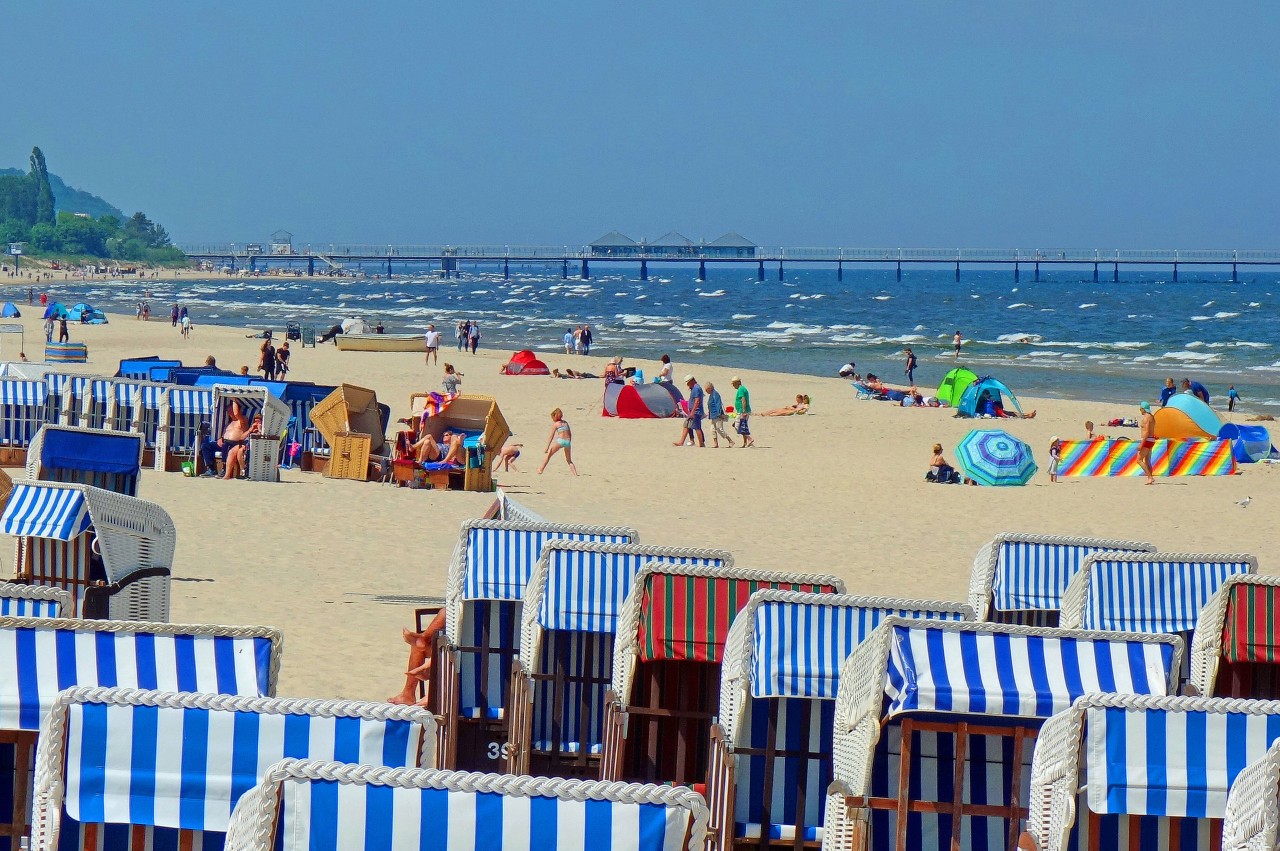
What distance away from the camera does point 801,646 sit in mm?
4414

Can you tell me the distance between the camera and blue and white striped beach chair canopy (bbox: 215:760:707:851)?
250 cm

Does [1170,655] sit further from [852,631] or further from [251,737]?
[251,737]

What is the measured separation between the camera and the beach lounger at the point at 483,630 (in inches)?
222

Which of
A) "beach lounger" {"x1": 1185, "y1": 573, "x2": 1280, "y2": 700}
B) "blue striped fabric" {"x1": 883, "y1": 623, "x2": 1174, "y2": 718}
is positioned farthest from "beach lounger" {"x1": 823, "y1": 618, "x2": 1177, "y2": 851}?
"beach lounger" {"x1": 1185, "y1": 573, "x2": 1280, "y2": 700}

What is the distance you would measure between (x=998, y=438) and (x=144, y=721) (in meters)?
14.1

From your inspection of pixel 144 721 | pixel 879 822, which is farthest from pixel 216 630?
pixel 879 822

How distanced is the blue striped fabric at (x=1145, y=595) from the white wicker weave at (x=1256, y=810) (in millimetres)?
2845

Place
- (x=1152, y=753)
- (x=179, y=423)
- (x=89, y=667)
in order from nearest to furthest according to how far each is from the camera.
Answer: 1. (x=1152, y=753)
2. (x=89, y=667)
3. (x=179, y=423)

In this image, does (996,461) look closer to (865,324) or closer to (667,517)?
(667,517)

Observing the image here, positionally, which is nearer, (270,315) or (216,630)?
(216,630)

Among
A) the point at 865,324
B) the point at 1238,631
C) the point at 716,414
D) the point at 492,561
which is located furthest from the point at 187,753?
the point at 865,324

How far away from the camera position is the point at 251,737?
3.07 m

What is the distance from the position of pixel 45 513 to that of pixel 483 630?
2.28 metres

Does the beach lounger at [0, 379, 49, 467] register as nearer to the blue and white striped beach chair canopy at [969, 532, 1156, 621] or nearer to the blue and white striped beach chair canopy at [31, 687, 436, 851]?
the blue and white striped beach chair canopy at [969, 532, 1156, 621]
